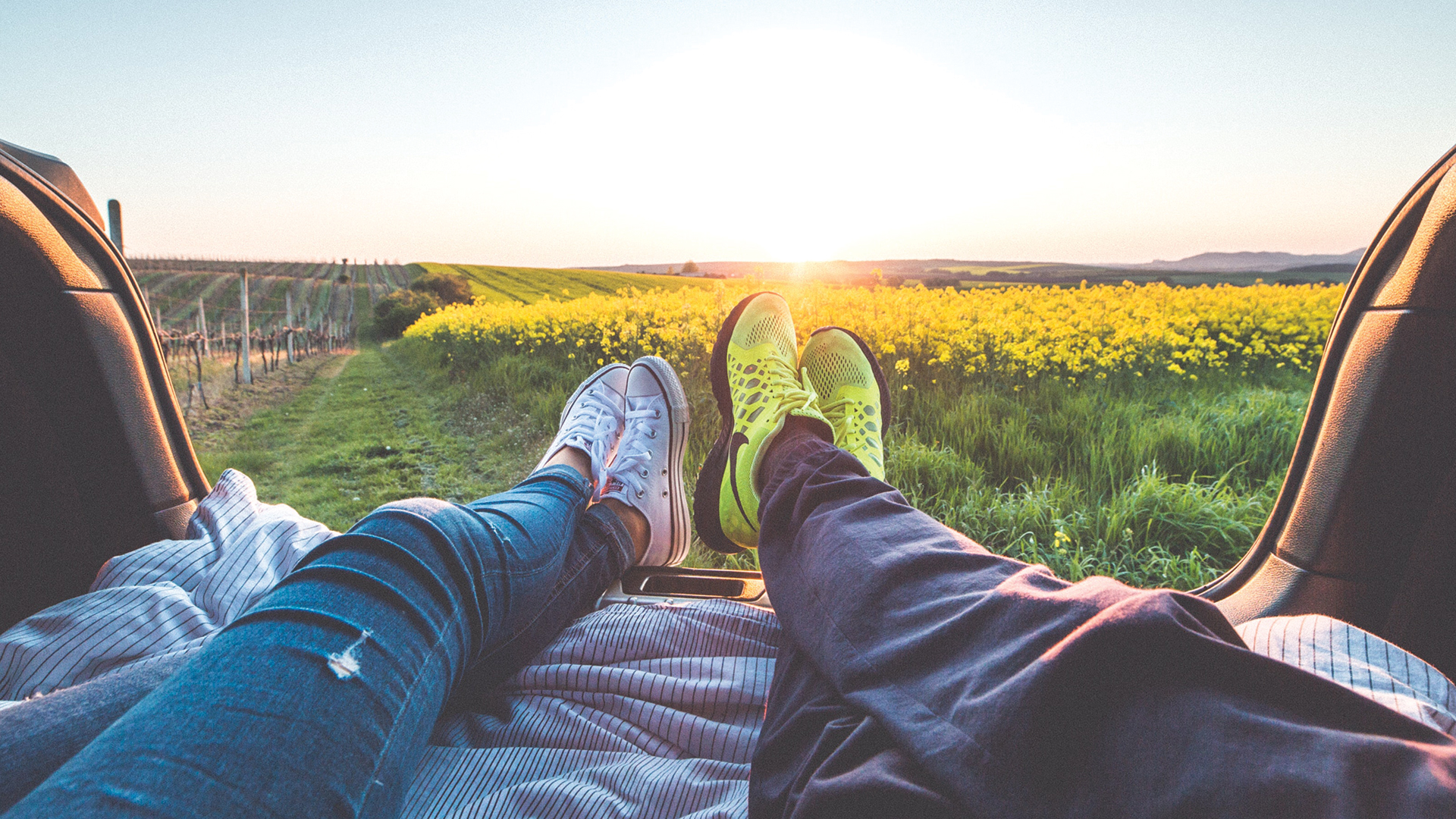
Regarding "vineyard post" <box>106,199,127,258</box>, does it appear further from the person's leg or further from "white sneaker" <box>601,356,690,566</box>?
the person's leg

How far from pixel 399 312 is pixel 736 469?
19.3 metres

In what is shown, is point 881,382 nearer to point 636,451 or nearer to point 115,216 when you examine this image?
point 636,451

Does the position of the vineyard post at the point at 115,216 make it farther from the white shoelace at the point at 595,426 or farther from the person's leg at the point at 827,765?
the person's leg at the point at 827,765

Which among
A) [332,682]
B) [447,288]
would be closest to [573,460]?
[332,682]

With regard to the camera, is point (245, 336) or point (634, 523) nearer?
point (634, 523)

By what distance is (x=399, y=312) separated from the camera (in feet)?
58.4

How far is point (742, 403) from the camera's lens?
1526mm

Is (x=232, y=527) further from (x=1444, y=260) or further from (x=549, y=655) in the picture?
(x=1444, y=260)

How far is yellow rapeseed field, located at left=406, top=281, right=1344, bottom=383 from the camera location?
96.6 inches

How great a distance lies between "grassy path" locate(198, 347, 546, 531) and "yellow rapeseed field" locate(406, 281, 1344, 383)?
66cm

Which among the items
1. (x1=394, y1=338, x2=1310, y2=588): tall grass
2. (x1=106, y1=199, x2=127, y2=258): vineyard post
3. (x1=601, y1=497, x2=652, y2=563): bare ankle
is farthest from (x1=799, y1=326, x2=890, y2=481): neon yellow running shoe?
(x1=106, y1=199, x2=127, y2=258): vineyard post

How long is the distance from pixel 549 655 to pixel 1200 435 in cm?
196

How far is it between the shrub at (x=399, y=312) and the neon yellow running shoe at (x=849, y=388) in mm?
17591

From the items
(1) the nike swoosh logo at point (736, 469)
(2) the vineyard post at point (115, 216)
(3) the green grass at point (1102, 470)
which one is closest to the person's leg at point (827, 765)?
(1) the nike swoosh logo at point (736, 469)
